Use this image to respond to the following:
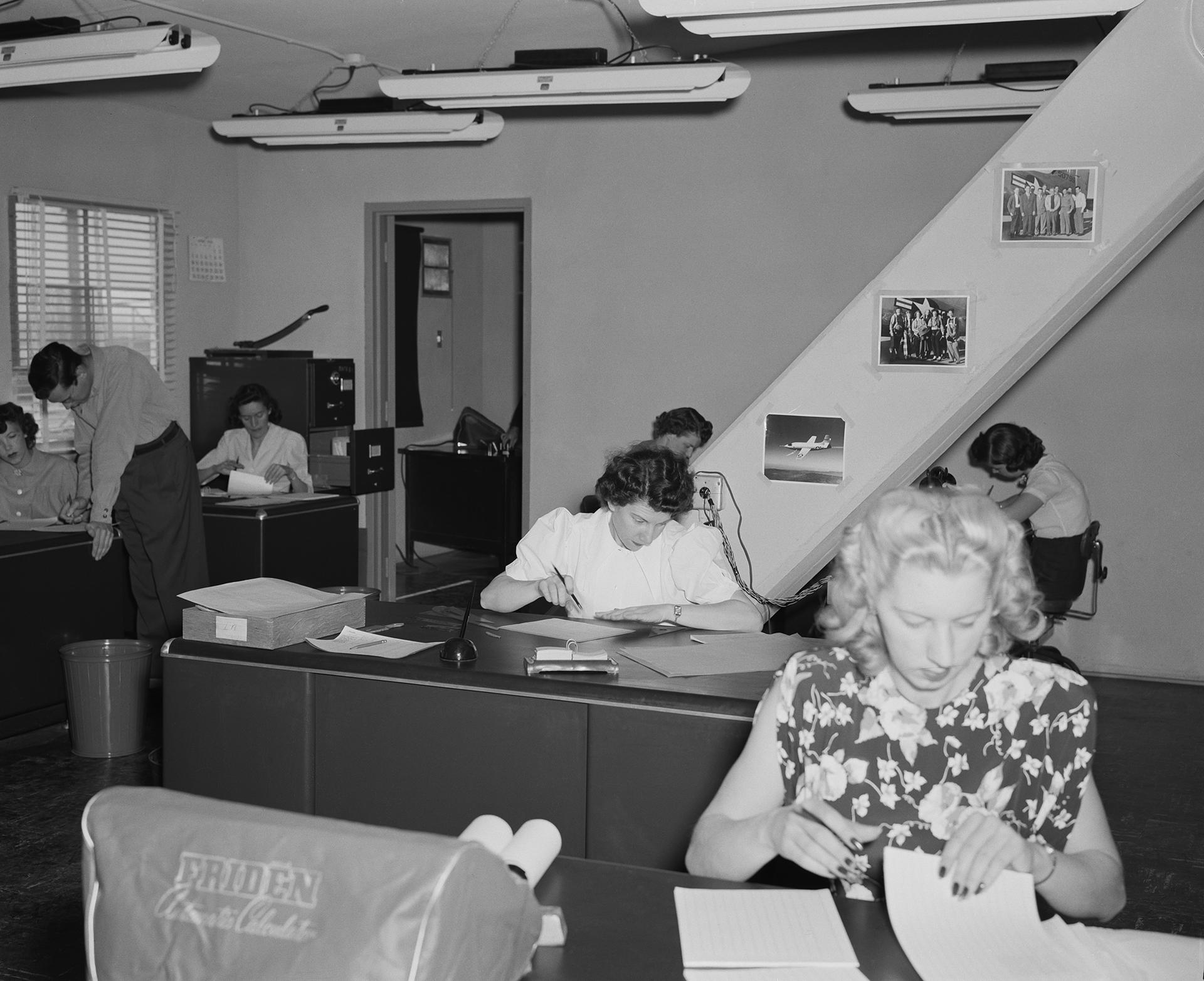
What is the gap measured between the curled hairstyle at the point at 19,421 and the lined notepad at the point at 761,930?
16.0 ft

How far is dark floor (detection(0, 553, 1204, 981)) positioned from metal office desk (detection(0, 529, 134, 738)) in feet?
0.44

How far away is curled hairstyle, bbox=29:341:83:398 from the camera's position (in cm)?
498

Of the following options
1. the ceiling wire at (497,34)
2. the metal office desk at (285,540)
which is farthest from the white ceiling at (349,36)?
the metal office desk at (285,540)


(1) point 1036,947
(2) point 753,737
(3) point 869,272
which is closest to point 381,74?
(3) point 869,272

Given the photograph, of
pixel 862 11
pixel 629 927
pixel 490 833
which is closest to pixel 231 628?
pixel 490 833

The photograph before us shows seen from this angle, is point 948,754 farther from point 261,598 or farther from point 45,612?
point 45,612

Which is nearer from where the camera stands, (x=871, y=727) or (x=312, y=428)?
(x=871, y=727)

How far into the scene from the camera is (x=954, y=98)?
18.3 feet

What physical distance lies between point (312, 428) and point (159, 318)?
3.89 ft

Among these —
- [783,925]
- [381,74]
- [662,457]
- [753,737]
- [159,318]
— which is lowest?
[783,925]

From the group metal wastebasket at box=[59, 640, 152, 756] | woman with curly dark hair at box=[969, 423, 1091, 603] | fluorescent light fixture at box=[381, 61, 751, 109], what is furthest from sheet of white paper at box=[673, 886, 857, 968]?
woman with curly dark hair at box=[969, 423, 1091, 603]

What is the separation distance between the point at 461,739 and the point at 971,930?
65.9 inches

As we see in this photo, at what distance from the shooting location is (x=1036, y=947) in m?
1.50

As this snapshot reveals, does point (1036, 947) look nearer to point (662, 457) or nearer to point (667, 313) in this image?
point (662, 457)
